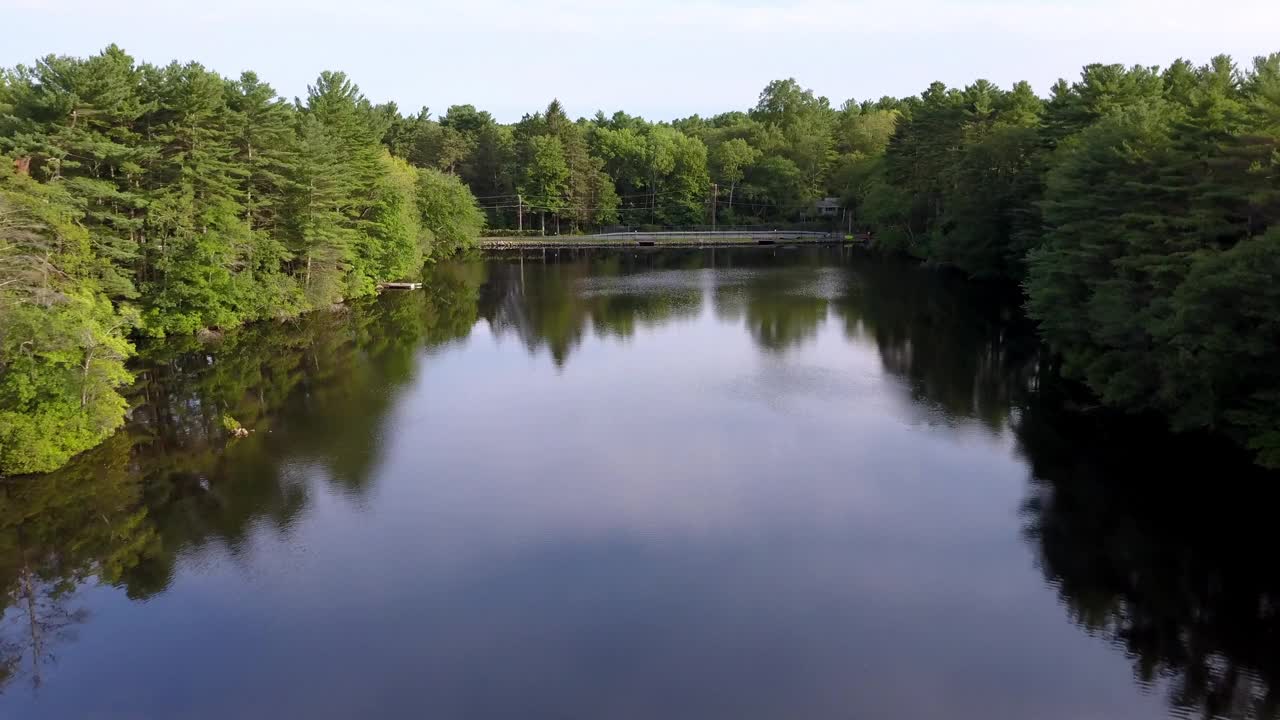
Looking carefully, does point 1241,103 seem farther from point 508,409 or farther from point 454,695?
point 454,695

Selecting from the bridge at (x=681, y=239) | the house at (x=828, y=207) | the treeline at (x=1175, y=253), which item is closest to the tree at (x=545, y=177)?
the bridge at (x=681, y=239)

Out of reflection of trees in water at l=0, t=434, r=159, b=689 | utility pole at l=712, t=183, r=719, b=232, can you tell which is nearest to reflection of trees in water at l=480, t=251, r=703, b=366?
reflection of trees in water at l=0, t=434, r=159, b=689

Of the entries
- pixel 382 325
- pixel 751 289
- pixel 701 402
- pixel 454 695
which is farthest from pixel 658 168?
pixel 454 695

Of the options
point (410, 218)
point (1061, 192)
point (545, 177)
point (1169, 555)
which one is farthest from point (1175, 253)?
point (545, 177)

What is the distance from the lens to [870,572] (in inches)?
616

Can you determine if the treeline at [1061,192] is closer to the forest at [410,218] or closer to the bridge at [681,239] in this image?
the forest at [410,218]

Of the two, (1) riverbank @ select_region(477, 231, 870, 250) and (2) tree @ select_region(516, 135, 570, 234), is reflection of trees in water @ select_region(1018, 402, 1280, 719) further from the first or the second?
(2) tree @ select_region(516, 135, 570, 234)

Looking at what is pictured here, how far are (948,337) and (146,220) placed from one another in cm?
2968

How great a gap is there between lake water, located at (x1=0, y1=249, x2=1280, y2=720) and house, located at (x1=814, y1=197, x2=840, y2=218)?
57.5 m

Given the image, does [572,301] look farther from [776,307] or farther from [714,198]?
[714,198]

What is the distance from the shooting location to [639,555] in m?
16.3

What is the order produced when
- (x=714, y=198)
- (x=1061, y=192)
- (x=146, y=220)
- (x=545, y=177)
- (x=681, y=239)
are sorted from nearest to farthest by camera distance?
(x=1061, y=192), (x=146, y=220), (x=545, y=177), (x=681, y=239), (x=714, y=198)

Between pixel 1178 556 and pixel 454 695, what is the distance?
1268cm

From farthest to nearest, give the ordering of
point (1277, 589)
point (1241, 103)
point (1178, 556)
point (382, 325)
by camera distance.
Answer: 1. point (382, 325)
2. point (1241, 103)
3. point (1178, 556)
4. point (1277, 589)
